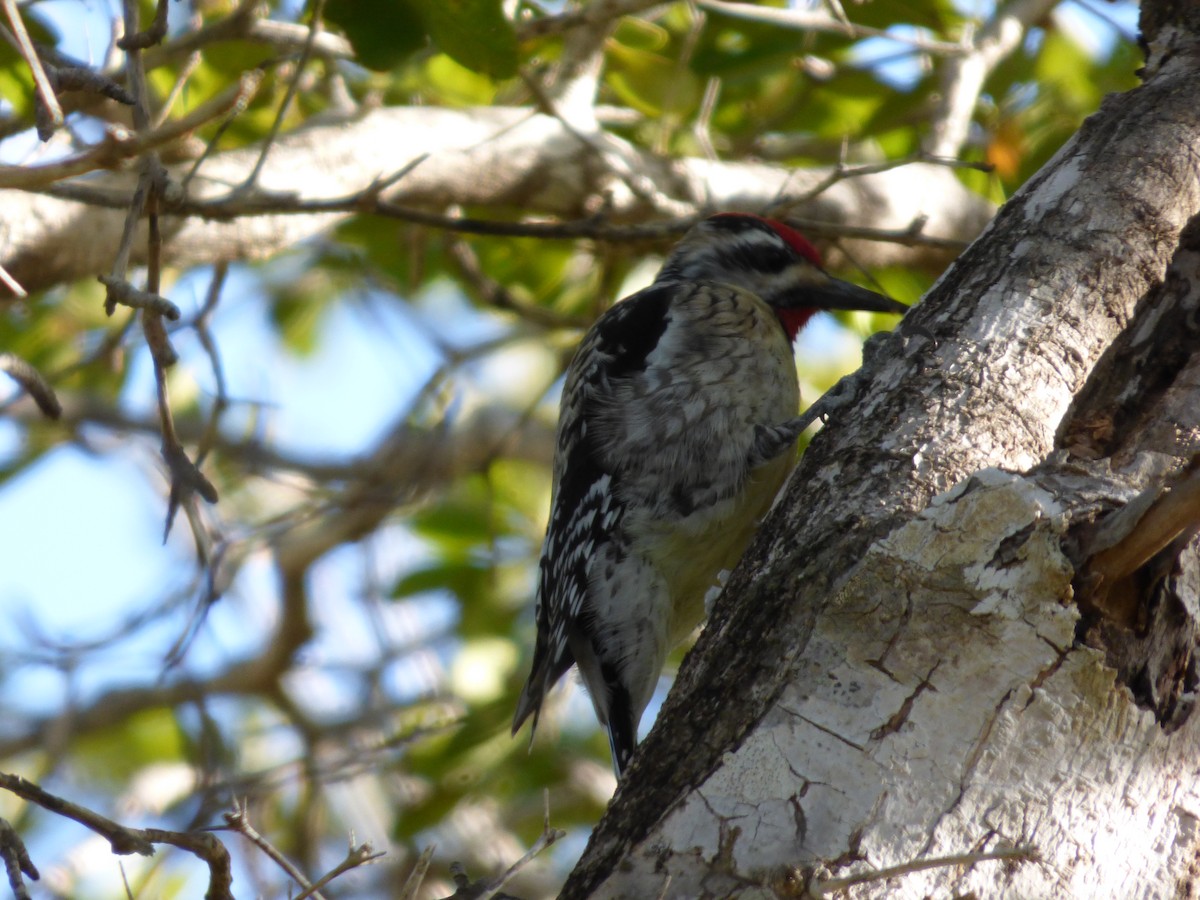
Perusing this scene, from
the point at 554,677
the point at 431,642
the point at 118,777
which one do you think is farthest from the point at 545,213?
the point at 118,777

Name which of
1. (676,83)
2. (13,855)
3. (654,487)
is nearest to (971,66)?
(676,83)

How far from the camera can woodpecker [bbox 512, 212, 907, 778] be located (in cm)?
310

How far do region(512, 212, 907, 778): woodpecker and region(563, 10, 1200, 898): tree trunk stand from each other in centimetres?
112

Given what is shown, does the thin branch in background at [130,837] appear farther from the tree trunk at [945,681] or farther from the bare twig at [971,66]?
the bare twig at [971,66]

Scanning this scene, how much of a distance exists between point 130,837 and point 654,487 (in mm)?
1771

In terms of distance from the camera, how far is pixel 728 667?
1706mm

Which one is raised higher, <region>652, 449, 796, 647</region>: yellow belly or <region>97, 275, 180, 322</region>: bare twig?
<region>652, 449, 796, 647</region>: yellow belly

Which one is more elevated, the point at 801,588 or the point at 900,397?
the point at 900,397

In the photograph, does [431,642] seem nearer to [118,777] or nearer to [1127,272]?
[118,777]

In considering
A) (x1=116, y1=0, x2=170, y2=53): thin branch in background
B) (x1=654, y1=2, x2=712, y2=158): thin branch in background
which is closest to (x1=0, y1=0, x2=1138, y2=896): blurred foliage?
(x1=654, y1=2, x2=712, y2=158): thin branch in background

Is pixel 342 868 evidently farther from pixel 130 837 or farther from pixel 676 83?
pixel 676 83

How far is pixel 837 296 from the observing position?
3600 millimetres

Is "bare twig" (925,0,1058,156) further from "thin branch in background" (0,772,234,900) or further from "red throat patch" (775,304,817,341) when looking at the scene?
"thin branch in background" (0,772,234,900)

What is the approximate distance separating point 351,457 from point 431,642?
0.76m
